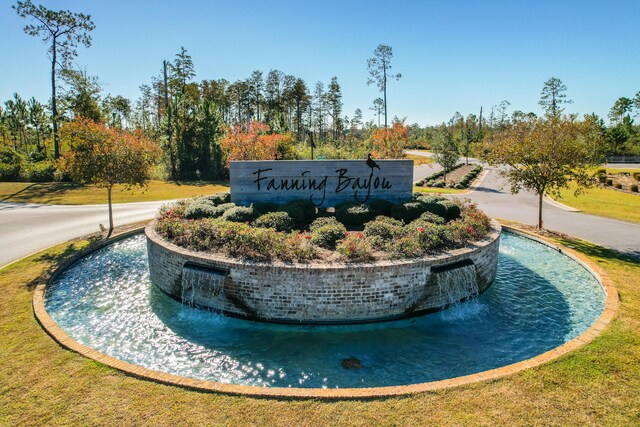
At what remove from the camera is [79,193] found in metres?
28.0

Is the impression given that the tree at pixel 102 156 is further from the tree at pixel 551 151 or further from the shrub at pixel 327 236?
the tree at pixel 551 151

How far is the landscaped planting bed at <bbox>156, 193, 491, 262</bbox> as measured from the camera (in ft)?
30.2

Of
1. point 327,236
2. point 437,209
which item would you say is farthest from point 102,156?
point 437,209

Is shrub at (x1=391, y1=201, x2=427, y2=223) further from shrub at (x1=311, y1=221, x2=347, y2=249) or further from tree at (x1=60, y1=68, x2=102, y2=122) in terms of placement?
tree at (x1=60, y1=68, x2=102, y2=122)

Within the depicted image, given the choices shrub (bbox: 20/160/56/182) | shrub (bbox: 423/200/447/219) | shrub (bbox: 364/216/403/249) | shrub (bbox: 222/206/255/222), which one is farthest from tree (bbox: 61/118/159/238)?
shrub (bbox: 20/160/56/182)

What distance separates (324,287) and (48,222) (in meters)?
17.1

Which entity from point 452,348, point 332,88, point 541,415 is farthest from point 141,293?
point 332,88

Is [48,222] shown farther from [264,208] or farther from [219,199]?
[264,208]

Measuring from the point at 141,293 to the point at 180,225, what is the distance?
222 centimetres

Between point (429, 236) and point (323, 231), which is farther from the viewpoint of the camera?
point (323, 231)

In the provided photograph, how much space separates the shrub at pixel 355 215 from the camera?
42.3 feet

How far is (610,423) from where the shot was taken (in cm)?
508

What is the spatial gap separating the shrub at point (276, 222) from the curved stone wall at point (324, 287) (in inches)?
106

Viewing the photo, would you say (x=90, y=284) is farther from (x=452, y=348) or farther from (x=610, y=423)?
(x=610, y=423)
